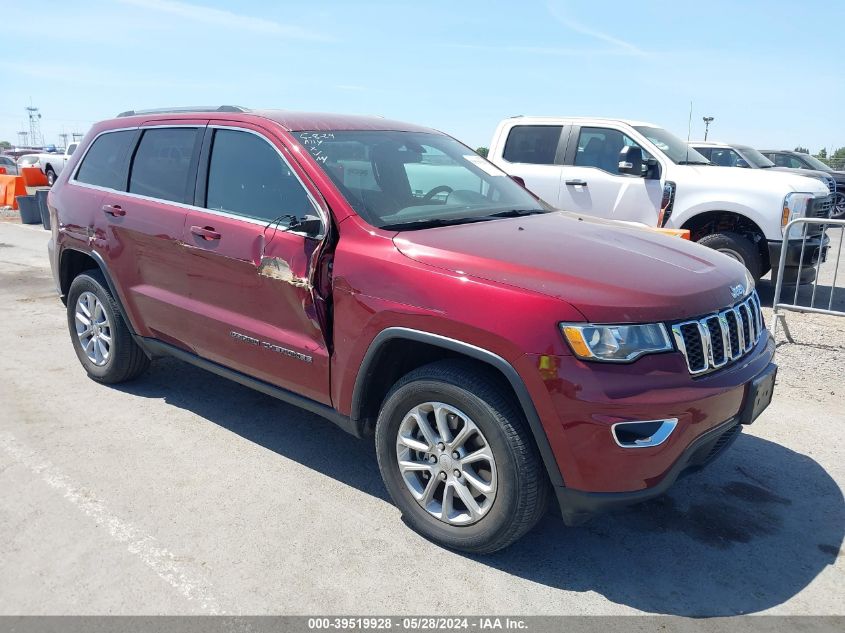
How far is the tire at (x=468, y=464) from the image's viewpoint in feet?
9.11

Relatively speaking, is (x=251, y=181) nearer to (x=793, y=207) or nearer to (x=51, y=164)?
(x=793, y=207)

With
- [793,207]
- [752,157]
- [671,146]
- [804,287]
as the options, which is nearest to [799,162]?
[752,157]

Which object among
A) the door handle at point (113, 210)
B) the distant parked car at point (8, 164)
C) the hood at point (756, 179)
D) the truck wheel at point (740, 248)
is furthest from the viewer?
the distant parked car at point (8, 164)

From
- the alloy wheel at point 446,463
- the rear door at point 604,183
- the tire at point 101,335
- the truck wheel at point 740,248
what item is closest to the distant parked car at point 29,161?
the rear door at point 604,183

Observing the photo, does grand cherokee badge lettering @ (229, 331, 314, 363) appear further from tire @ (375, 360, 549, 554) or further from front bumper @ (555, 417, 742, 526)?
front bumper @ (555, 417, 742, 526)

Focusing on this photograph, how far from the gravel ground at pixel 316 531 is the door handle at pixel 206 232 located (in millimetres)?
1235

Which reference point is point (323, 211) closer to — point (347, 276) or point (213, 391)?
point (347, 276)

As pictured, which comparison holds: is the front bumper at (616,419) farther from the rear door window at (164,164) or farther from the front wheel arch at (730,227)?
the front wheel arch at (730,227)

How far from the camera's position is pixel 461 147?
4.62 m

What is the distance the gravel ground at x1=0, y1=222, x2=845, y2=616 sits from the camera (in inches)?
110

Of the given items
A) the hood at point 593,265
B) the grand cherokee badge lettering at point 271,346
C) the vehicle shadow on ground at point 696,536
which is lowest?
the vehicle shadow on ground at point 696,536

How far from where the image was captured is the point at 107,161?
4.94 metres

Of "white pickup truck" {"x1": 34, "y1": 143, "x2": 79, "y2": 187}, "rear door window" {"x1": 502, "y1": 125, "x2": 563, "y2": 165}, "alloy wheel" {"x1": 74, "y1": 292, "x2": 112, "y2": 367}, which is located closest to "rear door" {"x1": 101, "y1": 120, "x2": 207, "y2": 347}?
"alloy wheel" {"x1": 74, "y1": 292, "x2": 112, "y2": 367}

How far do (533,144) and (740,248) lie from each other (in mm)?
2810
